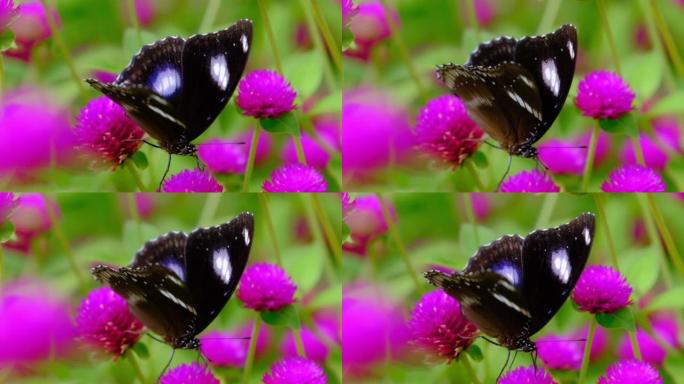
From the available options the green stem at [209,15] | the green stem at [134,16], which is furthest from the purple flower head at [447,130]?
the green stem at [134,16]

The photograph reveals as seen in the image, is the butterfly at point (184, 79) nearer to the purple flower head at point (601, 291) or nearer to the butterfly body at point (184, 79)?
the butterfly body at point (184, 79)

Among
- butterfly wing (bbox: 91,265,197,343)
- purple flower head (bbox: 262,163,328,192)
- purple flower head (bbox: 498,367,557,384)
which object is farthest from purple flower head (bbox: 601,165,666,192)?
butterfly wing (bbox: 91,265,197,343)

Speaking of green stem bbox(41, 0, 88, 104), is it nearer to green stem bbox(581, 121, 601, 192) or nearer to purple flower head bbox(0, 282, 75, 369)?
purple flower head bbox(0, 282, 75, 369)

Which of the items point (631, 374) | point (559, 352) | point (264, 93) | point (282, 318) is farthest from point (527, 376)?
point (264, 93)

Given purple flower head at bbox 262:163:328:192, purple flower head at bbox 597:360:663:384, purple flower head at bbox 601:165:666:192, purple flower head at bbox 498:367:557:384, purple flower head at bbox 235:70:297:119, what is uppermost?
purple flower head at bbox 235:70:297:119

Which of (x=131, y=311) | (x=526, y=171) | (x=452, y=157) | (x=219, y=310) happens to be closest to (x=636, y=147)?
(x=526, y=171)

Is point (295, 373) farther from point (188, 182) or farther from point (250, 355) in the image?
point (188, 182)
